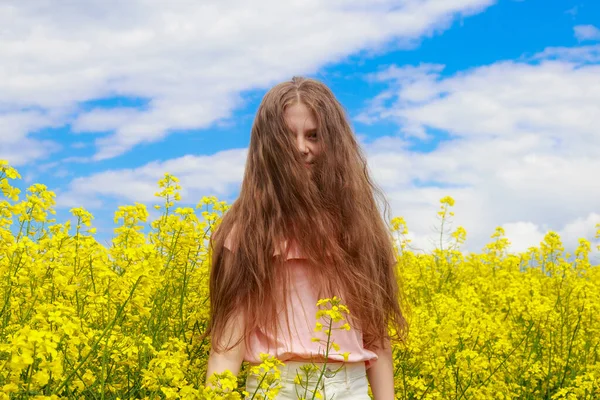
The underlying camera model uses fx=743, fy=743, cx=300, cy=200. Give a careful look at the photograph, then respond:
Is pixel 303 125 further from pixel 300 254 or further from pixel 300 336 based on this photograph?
pixel 300 336

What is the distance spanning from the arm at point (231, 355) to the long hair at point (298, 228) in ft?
0.07

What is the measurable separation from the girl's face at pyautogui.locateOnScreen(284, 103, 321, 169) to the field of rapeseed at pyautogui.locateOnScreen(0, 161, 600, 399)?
606 mm

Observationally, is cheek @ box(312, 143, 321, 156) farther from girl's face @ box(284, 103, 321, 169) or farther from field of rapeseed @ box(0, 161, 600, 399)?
field of rapeseed @ box(0, 161, 600, 399)

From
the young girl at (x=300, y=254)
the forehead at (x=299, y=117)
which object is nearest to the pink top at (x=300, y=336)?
the young girl at (x=300, y=254)

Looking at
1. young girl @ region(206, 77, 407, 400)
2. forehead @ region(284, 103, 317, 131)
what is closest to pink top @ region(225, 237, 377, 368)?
young girl @ region(206, 77, 407, 400)

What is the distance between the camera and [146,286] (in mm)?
2232

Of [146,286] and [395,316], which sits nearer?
[146,286]

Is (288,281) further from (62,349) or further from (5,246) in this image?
(5,246)

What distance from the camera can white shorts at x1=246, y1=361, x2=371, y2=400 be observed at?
2518mm

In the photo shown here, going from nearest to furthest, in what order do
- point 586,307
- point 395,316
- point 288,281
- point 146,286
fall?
point 146,286, point 288,281, point 395,316, point 586,307

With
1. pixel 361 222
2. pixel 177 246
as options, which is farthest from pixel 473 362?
pixel 177 246

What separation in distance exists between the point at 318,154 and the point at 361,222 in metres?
0.31

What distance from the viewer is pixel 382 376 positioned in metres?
2.84

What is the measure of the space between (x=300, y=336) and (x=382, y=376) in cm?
41
